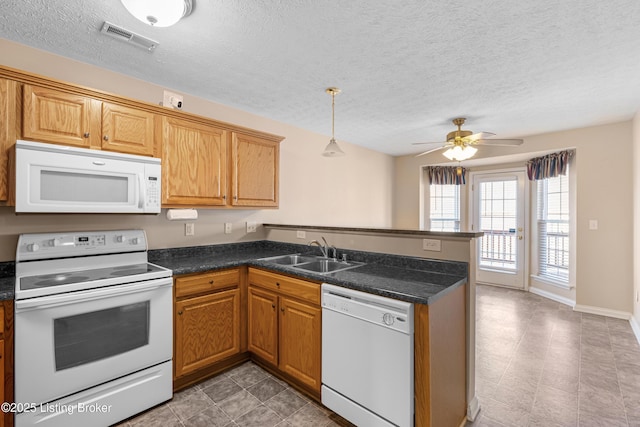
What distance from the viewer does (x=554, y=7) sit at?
1.71 metres

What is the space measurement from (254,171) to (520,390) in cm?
285

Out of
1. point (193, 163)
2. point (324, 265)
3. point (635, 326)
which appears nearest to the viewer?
point (193, 163)

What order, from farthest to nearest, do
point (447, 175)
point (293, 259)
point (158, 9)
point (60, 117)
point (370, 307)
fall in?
1. point (447, 175)
2. point (293, 259)
3. point (60, 117)
4. point (370, 307)
5. point (158, 9)

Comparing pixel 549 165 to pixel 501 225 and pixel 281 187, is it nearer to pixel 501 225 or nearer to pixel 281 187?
pixel 501 225

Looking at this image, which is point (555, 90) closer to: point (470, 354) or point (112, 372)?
point (470, 354)

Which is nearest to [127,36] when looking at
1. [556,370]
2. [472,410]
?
[472,410]

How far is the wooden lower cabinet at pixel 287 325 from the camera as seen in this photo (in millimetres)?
2064

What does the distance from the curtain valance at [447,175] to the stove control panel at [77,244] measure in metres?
4.98

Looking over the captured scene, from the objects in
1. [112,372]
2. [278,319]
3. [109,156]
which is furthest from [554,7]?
[112,372]

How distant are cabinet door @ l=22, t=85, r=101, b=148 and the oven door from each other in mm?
1011

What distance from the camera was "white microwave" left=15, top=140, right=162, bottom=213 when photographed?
1.78m

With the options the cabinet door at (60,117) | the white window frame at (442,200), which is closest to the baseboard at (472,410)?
the cabinet door at (60,117)

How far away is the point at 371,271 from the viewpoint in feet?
7.07

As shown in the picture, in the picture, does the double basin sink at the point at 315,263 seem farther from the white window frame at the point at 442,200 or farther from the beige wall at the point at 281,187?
the white window frame at the point at 442,200
